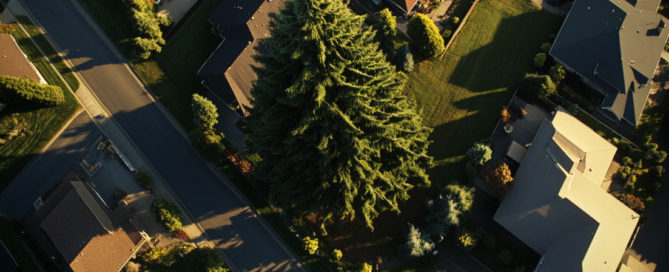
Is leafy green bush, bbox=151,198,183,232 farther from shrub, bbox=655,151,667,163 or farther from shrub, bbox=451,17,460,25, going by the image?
shrub, bbox=655,151,667,163

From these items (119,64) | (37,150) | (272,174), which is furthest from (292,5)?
(37,150)

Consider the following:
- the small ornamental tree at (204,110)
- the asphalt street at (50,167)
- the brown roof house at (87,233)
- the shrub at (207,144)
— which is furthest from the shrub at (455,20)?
the asphalt street at (50,167)

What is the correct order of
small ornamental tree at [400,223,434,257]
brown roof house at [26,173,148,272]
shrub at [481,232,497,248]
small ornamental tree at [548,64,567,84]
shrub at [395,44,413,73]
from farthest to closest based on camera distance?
shrub at [395,44,413,73], small ornamental tree at [548,64,567,84], shrub at [481,232,497,248], small ornamental tree at [400,223,434,257], brown roof house at [26,173,148,272]

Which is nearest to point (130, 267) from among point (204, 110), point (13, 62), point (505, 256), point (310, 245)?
point (204, 110)

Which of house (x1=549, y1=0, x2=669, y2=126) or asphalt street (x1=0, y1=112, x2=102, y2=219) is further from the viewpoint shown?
asphalt street (x1=0, y1=112, x2=102, y2=219)

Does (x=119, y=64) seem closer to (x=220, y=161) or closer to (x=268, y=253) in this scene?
(x=220, y=161)

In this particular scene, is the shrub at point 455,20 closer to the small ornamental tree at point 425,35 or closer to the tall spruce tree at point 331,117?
the small ornamental tree at point 425,35

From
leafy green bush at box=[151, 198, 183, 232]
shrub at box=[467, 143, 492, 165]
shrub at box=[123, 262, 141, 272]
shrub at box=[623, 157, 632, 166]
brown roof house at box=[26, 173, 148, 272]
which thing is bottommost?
shrub at box=[123, 262, 141, 272]

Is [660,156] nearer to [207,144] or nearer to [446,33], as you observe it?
[446,33]

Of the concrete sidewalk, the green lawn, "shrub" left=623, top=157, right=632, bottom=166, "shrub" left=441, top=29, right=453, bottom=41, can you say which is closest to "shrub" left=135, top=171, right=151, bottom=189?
the concrete sidewalk

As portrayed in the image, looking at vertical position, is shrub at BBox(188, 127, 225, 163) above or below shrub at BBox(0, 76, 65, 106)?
above
